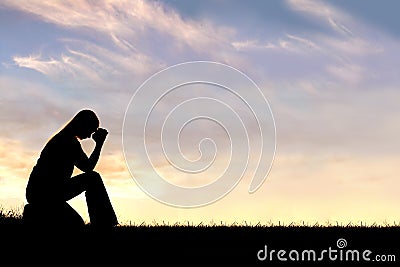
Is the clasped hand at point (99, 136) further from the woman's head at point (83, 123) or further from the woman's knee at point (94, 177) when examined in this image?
the woman's knee at point (94, 177)

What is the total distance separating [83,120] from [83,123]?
0.19 ft

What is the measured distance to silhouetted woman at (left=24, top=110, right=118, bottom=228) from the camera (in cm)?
1157

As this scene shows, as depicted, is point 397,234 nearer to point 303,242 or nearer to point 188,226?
point 303,242

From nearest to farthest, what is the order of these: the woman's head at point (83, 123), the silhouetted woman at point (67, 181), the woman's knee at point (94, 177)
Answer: the silhouetted woman at point (67, 181), the woman's head at point (83, 123), the woman's knee at point (94, 177)

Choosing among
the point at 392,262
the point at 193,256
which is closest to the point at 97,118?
the point at 193,256

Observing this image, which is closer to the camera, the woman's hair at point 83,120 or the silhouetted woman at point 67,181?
the silhouetted woman at point 67,181

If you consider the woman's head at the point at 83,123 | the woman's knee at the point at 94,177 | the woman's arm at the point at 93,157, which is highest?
the woman's head at the point at 83,123

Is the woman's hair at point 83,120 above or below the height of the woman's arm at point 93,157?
above

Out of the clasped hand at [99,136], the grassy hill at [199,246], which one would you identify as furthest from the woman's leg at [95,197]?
the clasped hand at [99,136]
